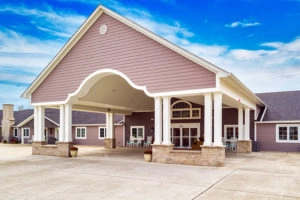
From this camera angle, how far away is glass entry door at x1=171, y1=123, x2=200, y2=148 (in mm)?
22672

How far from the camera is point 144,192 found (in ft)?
24.7

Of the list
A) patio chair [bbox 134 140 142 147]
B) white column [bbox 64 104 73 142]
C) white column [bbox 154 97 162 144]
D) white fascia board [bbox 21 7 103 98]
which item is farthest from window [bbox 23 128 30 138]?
white column [bbox 154 97 162 144]

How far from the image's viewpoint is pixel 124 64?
14594 mm

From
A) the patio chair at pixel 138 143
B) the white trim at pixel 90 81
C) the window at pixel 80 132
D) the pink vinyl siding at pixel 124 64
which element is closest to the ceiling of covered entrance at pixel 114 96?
the white trim at pixel 90 81

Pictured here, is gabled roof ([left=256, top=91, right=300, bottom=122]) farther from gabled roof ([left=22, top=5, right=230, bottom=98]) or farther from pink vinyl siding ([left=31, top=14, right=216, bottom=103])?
gabled roof ([left=22, top=5, right=230, bottom=98])

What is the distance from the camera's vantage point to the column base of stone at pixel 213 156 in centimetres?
1207

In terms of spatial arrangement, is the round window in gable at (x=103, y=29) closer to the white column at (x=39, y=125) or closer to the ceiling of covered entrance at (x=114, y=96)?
the ceiling of covered entrance at (x=114, y=96)

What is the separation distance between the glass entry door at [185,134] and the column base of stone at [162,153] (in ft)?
30.9

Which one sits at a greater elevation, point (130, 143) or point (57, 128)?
point (57, 128)

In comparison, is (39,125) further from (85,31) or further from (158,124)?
(158,124)

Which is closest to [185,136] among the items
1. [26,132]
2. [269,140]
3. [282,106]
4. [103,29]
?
[269,140]

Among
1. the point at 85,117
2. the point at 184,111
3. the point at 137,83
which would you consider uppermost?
the point at 137,83

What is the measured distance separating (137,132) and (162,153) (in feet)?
42.0

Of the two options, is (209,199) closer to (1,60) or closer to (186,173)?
(186,173)
